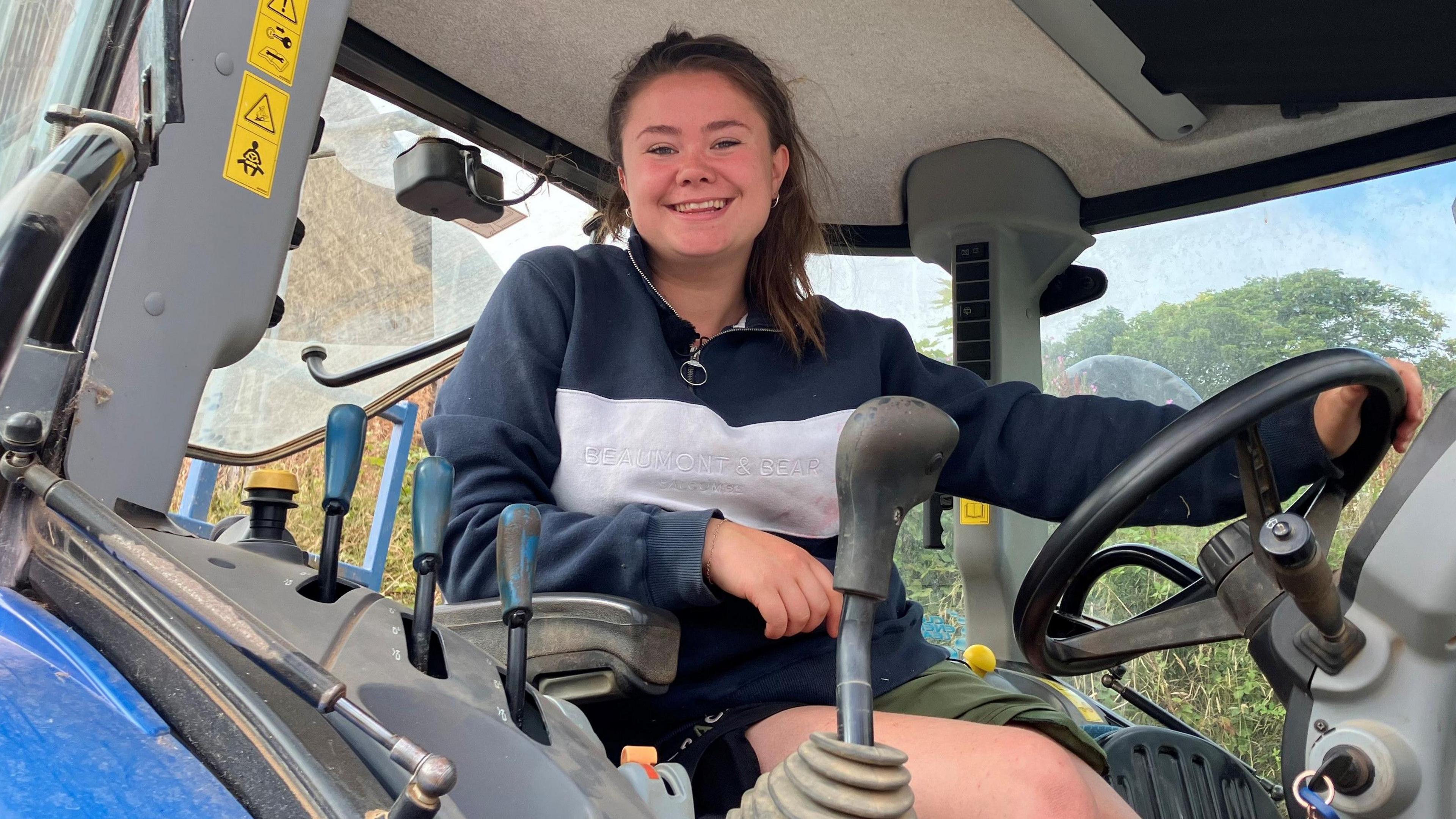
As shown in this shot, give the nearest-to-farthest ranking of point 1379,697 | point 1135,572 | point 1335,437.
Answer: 1. point 1379,697
2. point 1335,437
3. point 1135,572

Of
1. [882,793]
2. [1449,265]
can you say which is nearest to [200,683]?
[882,793]

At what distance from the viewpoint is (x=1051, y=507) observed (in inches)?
54.9

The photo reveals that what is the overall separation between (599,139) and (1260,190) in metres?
1.17


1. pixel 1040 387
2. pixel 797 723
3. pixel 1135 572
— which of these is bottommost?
pixel 797 723

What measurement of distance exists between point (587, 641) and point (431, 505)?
342 millimetres

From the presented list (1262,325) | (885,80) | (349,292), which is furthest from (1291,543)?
(1262,325)

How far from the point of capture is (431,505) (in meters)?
0.70

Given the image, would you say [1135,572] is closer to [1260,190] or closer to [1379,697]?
[1260,190]

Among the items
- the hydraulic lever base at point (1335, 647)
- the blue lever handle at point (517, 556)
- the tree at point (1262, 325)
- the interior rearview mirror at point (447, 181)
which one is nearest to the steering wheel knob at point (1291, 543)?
the hydraulic lever base at point (1335, 647)

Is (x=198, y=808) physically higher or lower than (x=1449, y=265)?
lower

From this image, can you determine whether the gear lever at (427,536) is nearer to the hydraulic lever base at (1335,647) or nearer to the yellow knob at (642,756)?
the yellow knob at (642,756)

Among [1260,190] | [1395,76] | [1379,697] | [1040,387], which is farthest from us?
[1040,387]

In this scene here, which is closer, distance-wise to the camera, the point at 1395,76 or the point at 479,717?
the point at 479,717

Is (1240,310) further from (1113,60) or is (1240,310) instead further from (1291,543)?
(1291,543)
